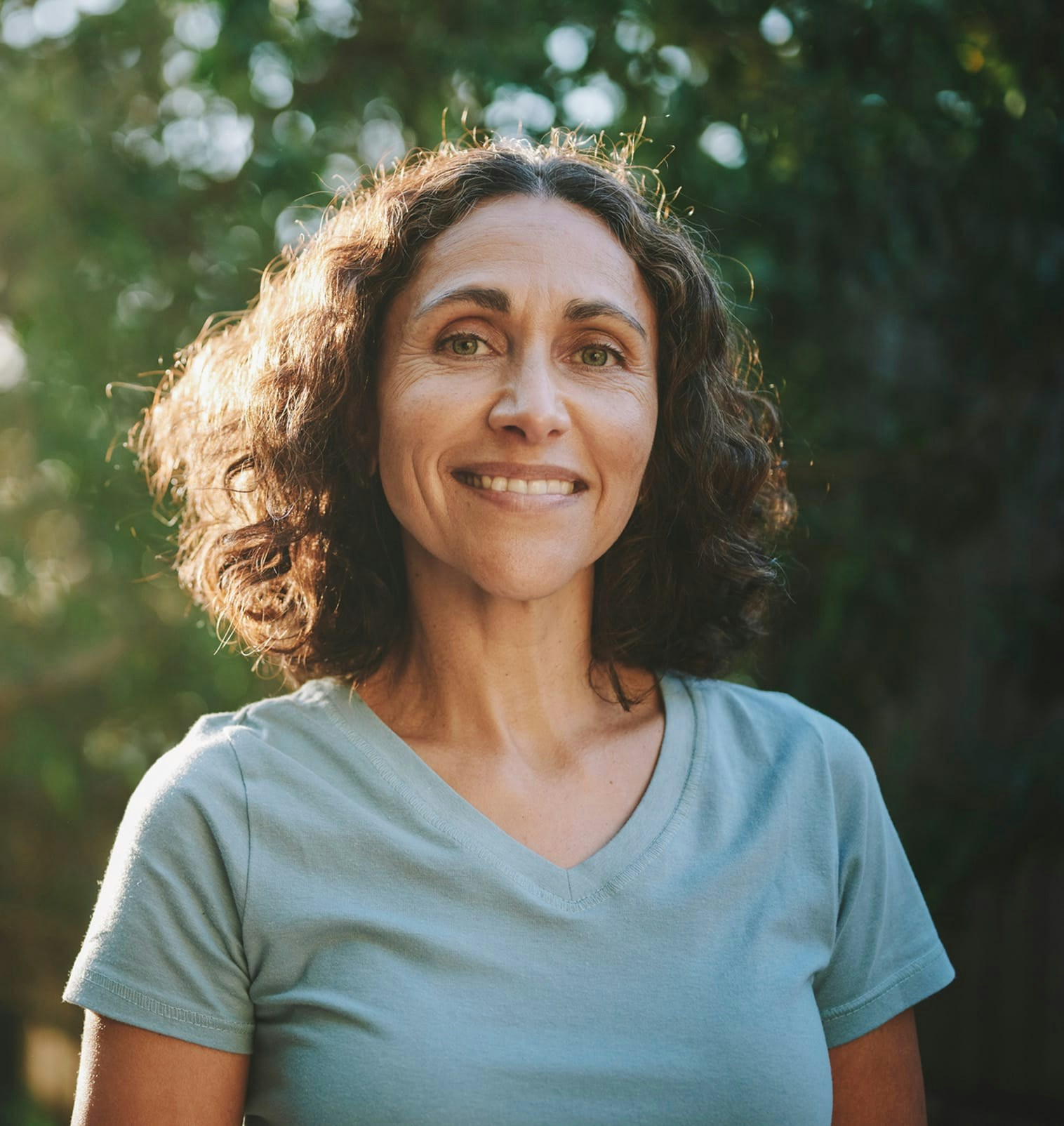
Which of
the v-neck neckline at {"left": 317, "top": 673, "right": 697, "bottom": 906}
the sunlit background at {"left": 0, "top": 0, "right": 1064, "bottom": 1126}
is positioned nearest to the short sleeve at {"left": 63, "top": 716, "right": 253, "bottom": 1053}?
the v-neck neckline at {"left": 317, "top": 673, "right": 697, "bottom": 906}

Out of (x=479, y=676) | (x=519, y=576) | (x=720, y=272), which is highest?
(x=720, y=272)

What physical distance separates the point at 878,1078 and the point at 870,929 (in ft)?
0.68

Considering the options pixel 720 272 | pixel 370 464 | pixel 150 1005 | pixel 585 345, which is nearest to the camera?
pixel 150 1005

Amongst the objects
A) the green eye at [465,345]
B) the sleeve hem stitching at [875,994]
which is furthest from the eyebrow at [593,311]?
the sleeve hem stitching at [875,994]

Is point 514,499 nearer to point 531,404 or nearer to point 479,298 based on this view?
point 531,404

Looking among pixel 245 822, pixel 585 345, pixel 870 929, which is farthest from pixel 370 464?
pixel 870 929

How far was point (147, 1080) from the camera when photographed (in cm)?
130

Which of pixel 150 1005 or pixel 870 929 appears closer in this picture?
pixel 150 1005

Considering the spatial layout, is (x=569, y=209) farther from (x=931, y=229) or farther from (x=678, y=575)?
(x=931, y=229)

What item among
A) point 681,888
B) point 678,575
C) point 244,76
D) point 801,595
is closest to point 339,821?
point 681,888

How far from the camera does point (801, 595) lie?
266 centimetres

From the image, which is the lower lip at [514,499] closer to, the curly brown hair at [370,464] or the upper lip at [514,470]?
the upper lip at [514,470]

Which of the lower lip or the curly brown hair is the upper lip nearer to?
the lower lip

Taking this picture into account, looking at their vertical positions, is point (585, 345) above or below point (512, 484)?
above
